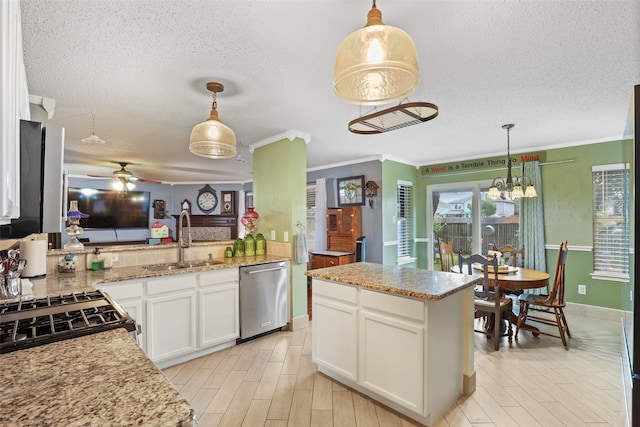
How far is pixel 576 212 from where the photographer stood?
4.36 metres

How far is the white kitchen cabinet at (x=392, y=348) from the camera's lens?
6.35 ft

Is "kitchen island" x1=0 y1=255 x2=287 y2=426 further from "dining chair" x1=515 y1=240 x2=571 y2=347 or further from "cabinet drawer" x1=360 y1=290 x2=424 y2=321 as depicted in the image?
"dining chair" x1=515 y1=240 x2=571 y2=347

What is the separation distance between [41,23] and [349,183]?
467 centimetres

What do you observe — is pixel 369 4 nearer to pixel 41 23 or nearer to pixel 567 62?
pixel 567 62

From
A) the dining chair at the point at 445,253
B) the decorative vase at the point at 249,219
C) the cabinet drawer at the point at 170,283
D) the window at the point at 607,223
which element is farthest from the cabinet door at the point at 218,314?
the window at the point at 607,223

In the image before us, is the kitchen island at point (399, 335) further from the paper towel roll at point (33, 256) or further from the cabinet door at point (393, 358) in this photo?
the paper towel roll at point (33, 256)

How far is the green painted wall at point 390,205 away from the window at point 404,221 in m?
0.16

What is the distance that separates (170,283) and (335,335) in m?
1.56

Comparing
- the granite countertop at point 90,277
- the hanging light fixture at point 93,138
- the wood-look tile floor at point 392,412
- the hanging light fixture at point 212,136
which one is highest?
the hanging light fixture at point 93,138

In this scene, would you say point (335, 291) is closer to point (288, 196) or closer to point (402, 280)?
Answer: point (402, 280)

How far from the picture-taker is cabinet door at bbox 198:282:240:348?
9.77 feet

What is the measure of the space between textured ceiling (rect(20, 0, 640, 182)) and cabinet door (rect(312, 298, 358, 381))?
1813 millimetres

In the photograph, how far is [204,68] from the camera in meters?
2.24

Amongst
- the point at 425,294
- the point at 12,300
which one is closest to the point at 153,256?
the point at 12,300
